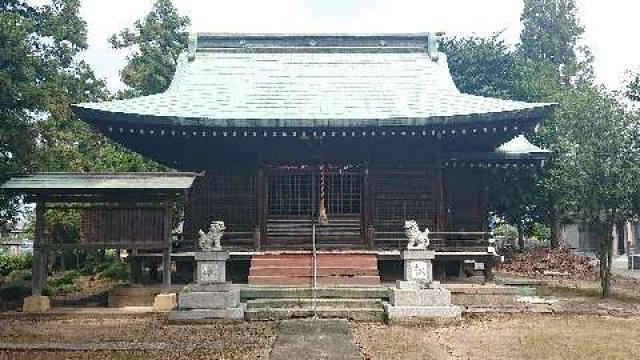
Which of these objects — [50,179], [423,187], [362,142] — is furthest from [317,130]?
[50,179]

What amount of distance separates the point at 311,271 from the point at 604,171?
30.3 ft

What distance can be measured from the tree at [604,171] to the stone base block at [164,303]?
12.3 metres

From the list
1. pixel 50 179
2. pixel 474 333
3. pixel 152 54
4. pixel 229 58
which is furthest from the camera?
pixel 152 54

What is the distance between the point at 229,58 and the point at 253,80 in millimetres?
2570

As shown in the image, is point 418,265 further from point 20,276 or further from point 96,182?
point 20,276

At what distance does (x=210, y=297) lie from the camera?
1316 centimetres

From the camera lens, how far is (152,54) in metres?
34.1

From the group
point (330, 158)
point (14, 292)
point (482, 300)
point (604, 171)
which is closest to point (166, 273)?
point (14, 292)

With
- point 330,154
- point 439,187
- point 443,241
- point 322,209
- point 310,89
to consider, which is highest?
point 310,89

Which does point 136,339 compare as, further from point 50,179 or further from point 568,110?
point 568,110

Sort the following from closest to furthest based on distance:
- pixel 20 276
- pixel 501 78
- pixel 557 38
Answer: pixel 20 276 → pixel 501 78 → pixel 557 38

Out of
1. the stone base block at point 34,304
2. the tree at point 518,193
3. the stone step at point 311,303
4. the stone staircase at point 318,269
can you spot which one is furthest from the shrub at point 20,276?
the tree at point 518,193

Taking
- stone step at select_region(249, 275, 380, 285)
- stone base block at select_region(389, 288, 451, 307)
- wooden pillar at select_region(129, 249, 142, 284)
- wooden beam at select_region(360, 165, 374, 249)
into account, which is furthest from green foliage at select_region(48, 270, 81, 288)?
stone base block at select_region(389, 288, 451, 307)

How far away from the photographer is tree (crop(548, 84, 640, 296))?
1717 cm
